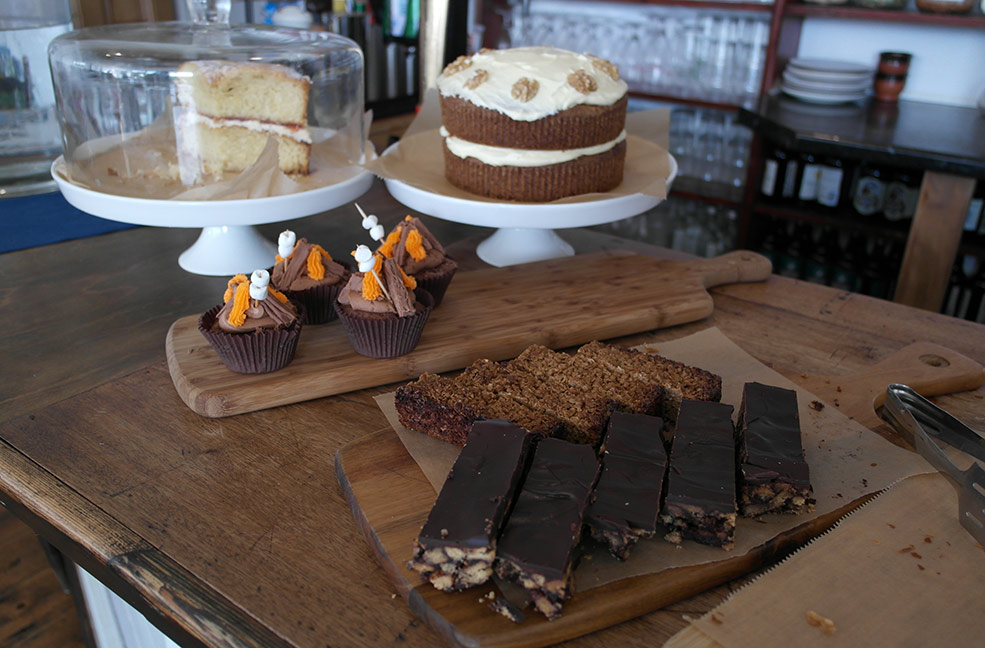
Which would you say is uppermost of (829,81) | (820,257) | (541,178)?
(829,81)

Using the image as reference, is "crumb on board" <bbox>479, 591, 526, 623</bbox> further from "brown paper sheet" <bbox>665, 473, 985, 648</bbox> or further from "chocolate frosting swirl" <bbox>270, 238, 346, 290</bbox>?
"chocolate frosting swirl" <bbox>270, 238, 346, 290</bbox>

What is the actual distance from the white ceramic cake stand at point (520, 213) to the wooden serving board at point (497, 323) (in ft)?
0.34

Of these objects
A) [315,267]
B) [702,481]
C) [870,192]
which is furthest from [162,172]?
[870,192]

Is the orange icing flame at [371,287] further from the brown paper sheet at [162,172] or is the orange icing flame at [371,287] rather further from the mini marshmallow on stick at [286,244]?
the brown paper sheet at [162,172]

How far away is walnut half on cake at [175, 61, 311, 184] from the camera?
157cm

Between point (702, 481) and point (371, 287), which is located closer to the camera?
point (702, 481)

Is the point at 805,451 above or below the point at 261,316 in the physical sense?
below

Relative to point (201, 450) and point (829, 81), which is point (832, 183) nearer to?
point (829, 81)

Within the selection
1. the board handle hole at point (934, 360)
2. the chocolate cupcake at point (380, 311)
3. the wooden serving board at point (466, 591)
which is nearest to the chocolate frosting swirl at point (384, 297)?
the chocolate cupcake at point (380, 311)

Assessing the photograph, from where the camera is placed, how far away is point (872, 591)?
2.65 ft

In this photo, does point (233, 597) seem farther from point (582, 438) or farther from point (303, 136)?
point (303, 136)

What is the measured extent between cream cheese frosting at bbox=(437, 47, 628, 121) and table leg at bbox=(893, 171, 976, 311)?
1.47 metres

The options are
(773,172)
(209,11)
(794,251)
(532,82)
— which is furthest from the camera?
(794,251)

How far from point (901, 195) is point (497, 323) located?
221 centimetres
